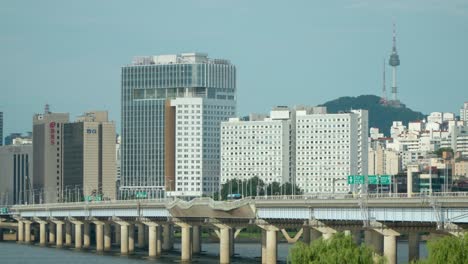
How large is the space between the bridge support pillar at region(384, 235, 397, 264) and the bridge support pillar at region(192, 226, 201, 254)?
64.2 metres

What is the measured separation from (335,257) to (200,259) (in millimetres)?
76401

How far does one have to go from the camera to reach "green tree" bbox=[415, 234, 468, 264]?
8831 centimetres

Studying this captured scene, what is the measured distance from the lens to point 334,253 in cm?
9638

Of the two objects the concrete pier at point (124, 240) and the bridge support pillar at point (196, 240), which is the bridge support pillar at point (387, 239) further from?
the concrete pier at point (124, 240)

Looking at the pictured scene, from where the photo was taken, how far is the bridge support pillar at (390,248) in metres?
123

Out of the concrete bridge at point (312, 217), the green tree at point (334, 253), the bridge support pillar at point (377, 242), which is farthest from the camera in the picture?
the bridge support pillar at point (377, 242)

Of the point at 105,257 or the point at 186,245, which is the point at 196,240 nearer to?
the point at 105,257

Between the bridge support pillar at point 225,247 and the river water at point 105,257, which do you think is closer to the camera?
the bridge support pillar at point 225,247

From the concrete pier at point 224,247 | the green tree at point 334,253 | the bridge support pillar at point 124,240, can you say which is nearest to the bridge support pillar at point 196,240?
the bridge support pillar at point 124,240

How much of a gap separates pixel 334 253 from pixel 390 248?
95.9 feet

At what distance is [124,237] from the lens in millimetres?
195250

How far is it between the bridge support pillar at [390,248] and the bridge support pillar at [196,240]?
211 feet

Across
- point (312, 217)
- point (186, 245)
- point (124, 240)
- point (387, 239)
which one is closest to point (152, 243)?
point (186, 245)

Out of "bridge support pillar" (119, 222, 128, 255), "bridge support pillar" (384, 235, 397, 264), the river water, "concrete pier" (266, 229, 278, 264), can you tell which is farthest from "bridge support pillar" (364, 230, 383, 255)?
"bridge support pillar" (119, 222, 128, 255)
